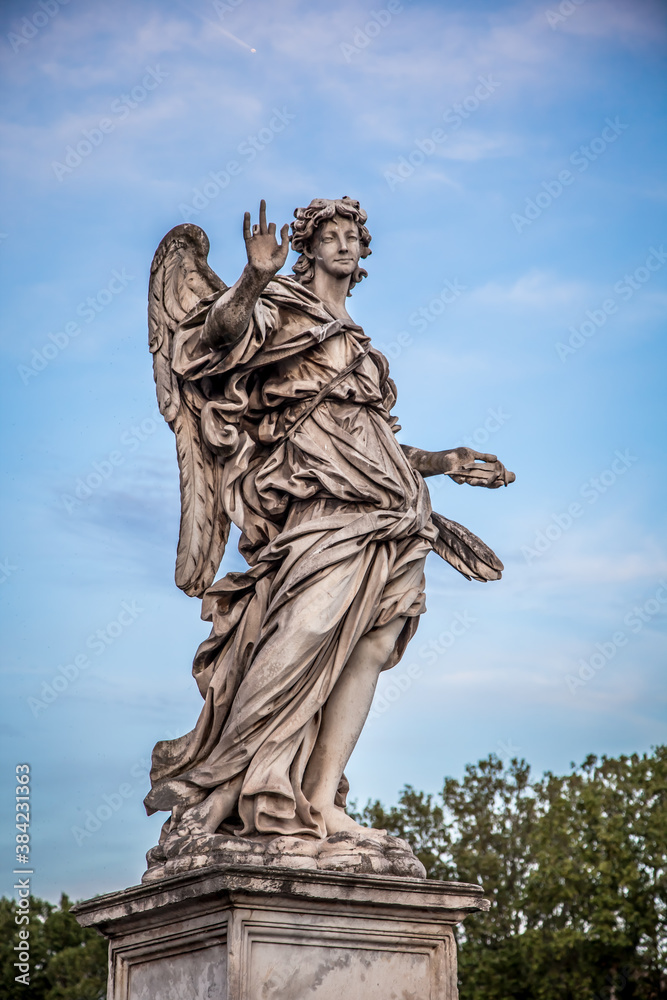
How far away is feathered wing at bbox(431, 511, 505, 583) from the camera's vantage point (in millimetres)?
7461

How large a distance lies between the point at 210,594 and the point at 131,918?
1677 mm

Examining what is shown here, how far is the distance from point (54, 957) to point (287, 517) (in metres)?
25.2

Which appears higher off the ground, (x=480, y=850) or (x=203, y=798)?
(x=480, y=850)

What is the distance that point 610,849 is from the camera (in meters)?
25.1

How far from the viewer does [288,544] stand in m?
6.70

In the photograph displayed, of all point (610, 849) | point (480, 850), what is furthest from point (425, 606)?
point (480, 850)

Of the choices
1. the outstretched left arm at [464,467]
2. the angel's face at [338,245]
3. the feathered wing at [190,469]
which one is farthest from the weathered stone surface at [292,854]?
the angel's face at [338,245]

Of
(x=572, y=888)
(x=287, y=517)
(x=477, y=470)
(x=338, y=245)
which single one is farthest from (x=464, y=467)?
(x=572, y=888)

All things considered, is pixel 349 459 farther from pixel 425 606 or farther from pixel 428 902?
pixel 428 902

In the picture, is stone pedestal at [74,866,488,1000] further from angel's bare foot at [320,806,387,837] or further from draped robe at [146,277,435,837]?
draped robe at [146,277,435,837]

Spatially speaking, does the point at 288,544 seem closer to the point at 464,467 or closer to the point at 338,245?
the point at 464,467

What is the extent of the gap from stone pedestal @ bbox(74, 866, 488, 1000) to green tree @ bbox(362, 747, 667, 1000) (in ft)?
64.3

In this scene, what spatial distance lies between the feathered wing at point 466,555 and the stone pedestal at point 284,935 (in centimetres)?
188

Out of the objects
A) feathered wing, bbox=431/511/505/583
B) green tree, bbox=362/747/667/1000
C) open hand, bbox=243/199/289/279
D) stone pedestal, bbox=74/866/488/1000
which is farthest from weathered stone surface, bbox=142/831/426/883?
green tree, bbox=362/747/667/1000
